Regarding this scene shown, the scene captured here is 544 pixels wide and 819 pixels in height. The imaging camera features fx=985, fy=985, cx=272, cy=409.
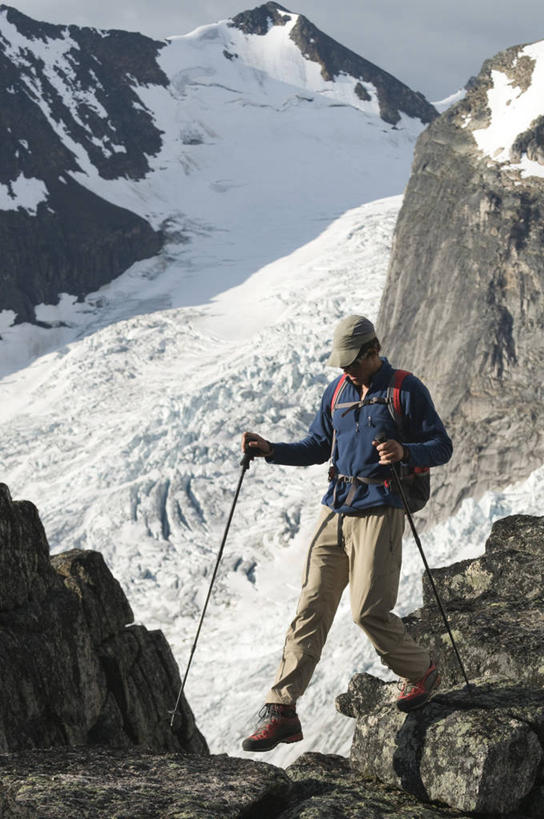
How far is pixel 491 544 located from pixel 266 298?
57778 mm

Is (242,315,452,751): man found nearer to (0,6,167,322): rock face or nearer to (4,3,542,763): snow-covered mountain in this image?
(4,3,542,763): snow-covered mountain

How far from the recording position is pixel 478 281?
5622cm

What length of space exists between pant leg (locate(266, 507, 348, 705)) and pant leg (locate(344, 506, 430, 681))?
0.35 feet

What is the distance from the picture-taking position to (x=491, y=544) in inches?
369

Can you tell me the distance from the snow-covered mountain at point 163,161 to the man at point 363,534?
6315cm

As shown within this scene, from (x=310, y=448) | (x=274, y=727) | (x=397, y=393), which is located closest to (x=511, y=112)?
(x=310, y=448)

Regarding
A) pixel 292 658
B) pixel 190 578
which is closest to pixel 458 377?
pixel 190 578

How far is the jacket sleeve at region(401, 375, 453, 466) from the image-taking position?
201 inches

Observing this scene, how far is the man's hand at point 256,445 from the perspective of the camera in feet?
18.3

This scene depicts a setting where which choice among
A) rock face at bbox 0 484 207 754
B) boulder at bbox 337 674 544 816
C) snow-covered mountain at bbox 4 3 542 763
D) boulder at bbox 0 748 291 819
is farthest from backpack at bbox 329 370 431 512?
snow-covered mountain at bbox 4 3 542 763

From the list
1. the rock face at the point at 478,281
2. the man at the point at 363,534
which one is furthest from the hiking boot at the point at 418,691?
the rock face at the point at 478,281

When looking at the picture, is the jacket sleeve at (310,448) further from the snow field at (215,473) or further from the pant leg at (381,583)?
the snow field at (215,473)

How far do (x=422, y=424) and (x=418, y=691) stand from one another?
55.0 inches

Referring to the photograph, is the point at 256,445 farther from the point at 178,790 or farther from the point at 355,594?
the point at 178,790
